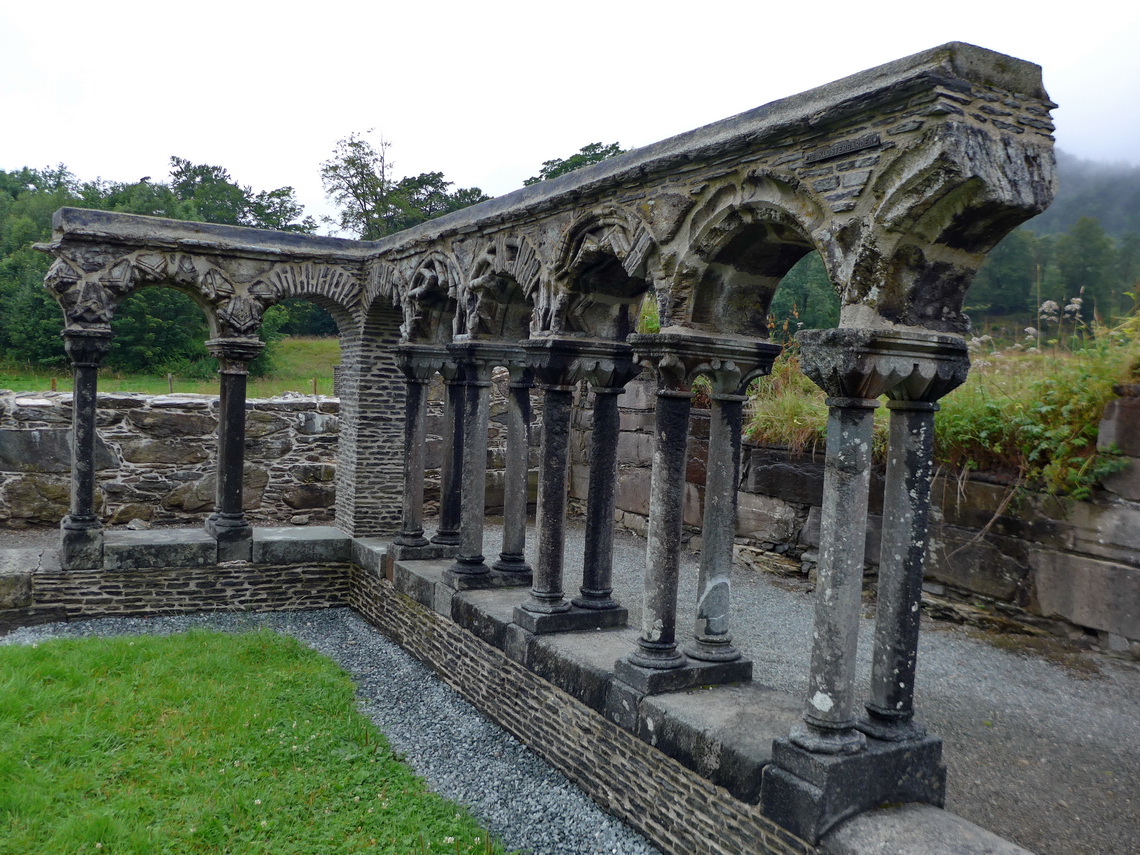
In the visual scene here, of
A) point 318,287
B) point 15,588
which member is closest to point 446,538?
point 318,287

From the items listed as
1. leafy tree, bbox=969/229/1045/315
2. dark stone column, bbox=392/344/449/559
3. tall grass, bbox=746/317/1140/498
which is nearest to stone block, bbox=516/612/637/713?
dark stone column, bbox=392/344/449/559

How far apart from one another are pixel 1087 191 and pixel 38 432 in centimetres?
3039

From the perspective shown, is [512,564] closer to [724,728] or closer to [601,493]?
[601,493]

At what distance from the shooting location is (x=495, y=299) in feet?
23.1

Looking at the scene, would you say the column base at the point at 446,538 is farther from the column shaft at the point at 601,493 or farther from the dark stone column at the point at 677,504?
the dark stone column at the point at 677,504

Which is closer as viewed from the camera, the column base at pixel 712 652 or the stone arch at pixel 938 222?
the stone arch at pixel 938 222

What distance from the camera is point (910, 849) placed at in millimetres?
3264

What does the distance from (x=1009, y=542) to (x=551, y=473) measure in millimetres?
3878

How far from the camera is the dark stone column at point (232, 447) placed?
8.52 m

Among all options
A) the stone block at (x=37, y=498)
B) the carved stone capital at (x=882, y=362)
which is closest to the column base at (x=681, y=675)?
the carved stone capital at (x=882, y=362)

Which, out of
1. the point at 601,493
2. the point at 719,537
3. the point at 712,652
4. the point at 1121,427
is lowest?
the point at 712,652

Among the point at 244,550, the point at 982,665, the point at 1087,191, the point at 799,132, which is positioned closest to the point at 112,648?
the point at 244,550

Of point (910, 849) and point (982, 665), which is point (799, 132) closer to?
point (910, 849)

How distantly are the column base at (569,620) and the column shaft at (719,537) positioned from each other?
1.14 metres
